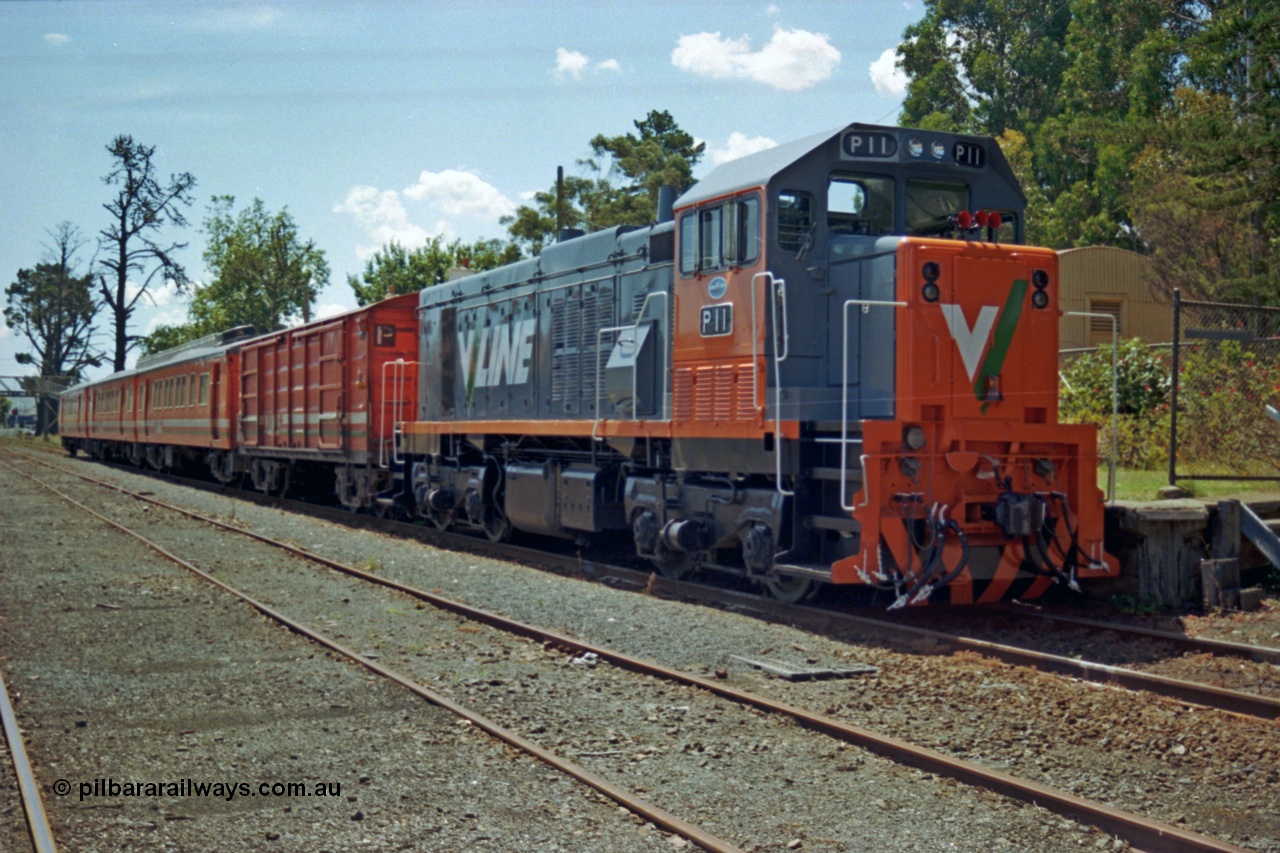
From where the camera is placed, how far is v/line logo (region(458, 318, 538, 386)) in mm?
12727

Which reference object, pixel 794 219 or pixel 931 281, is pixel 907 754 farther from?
→ pixel 794 219

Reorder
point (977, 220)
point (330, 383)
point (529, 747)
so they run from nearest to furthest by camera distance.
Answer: point (529, 747) < point (977, 220) < point (330, 383)

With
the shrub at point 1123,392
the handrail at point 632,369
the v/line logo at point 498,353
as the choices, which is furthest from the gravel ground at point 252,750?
the shrub at point 1123,392

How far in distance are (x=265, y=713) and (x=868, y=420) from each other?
432 centimetres

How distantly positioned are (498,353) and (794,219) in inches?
219

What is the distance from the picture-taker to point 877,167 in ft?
29.0

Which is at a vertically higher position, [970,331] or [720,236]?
[720,236]

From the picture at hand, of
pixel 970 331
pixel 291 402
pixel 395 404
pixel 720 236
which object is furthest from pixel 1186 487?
pixel 291 402

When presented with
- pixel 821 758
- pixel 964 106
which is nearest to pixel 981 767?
pixel 821 758

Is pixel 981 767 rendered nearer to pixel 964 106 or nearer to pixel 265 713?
pixel 265 713

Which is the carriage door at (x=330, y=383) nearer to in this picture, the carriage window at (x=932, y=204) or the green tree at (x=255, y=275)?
the carriage window at (x=932, y=204)

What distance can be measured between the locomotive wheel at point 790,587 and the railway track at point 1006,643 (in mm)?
71

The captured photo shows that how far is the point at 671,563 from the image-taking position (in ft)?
33.6

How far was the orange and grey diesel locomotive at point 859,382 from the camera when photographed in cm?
799
